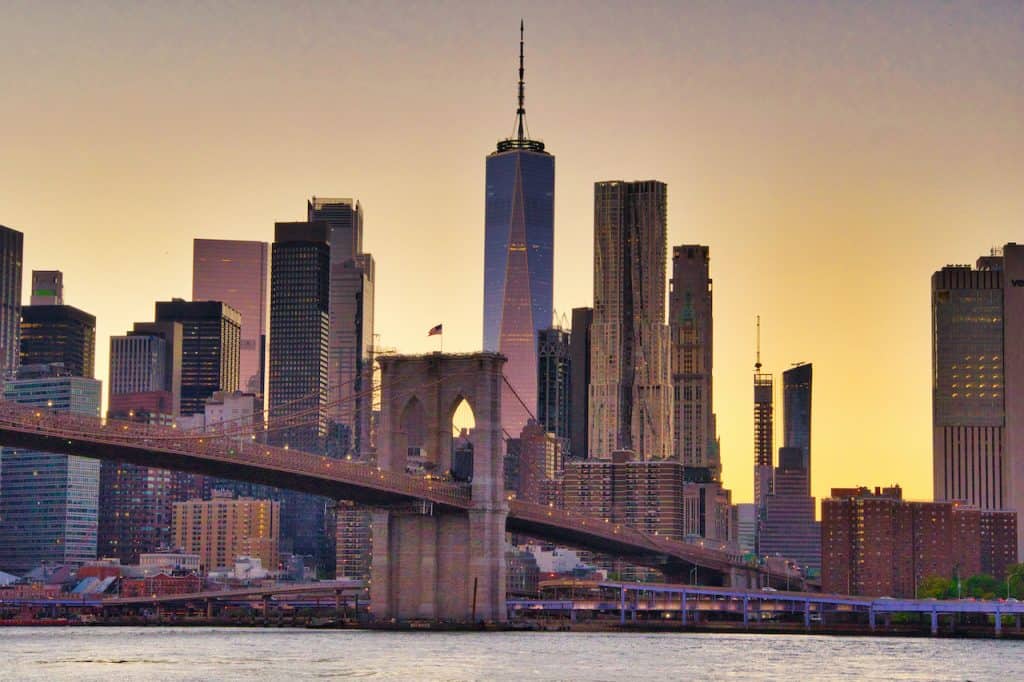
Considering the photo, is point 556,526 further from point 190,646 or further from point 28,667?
point 28,667

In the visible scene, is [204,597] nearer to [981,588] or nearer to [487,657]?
[981,588]

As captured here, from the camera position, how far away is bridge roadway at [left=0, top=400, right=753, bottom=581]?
8038cm

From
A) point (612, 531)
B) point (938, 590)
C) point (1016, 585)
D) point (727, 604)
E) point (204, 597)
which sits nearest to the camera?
point (612, 531)

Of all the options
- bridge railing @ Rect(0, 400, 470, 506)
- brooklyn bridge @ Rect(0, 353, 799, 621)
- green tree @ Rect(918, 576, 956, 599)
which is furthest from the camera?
green tree @ Rect(918, 576, 956, 599)

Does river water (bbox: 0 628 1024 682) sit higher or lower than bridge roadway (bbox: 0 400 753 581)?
lower

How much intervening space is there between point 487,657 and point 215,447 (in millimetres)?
17184

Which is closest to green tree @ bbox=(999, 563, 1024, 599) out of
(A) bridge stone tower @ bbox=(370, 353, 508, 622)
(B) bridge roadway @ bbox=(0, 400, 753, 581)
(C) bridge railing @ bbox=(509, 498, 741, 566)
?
(C) bridge railing @ bbox=(509, 498, 741, 566)

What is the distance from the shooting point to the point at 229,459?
288 ft

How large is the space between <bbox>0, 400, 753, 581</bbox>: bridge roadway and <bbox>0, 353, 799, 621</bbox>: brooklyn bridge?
0.24 feet

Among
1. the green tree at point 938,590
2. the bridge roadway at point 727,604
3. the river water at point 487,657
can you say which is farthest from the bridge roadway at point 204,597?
the green tree at point 938,590

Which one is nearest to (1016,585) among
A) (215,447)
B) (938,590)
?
(938,590)

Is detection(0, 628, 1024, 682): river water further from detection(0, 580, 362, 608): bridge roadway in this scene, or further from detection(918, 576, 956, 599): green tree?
detection(918, 576, 956, 599): green tree

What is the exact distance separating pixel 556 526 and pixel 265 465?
97.2 feet

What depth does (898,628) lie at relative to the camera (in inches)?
4594
